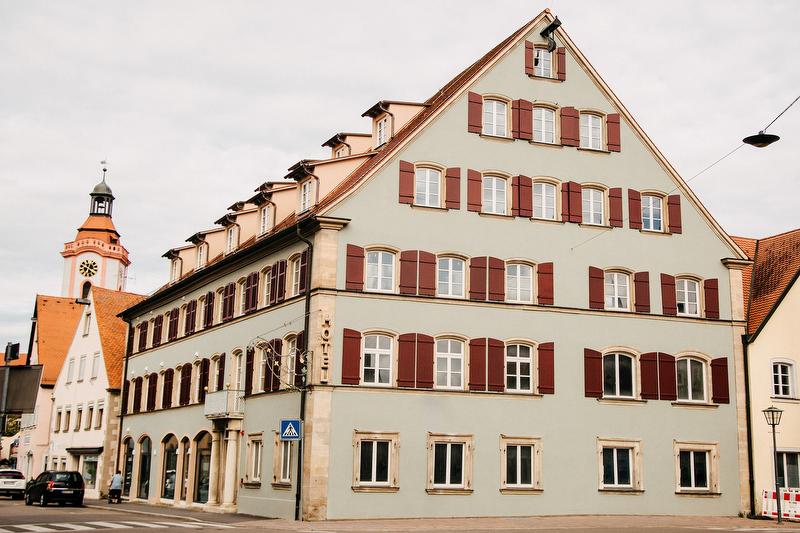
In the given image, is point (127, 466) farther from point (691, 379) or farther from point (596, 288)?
point (691, 379)

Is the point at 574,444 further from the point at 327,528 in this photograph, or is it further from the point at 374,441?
the point at 327,528

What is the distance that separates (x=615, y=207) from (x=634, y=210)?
0.77 metres

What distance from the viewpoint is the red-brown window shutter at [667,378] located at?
3459 centimetres

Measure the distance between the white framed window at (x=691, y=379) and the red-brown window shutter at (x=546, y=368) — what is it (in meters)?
5.13

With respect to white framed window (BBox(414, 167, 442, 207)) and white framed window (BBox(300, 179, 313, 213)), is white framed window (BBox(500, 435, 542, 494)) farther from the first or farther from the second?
white framed window (BBox(300, 179, 313, 213))

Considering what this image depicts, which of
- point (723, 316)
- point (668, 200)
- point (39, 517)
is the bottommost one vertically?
point (39, 517)

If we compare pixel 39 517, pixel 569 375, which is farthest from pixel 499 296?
pixel 39 517

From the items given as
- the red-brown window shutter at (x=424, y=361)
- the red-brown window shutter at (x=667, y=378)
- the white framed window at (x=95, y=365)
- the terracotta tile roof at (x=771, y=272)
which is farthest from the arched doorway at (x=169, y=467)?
the terracotta tile roof at (x=771, y=272)

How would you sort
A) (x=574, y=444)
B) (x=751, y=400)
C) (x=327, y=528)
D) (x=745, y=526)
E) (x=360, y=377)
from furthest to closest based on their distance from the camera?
(x=751, y=400), (x=574, y=444), (x=360, y=377), (x=745, y=526), (x=327, y=528)

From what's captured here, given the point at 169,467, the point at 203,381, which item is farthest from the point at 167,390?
the point at 203,381

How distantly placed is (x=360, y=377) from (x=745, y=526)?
12.5 meters

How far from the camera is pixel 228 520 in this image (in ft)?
102

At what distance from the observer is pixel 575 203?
3519 centimetres

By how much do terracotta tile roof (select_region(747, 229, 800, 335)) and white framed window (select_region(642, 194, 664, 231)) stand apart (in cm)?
509
